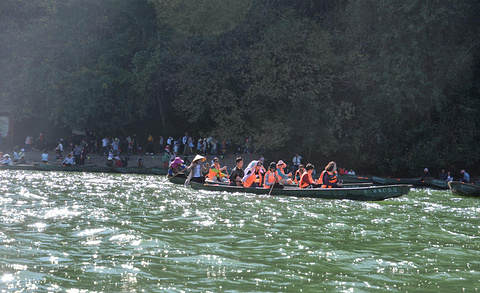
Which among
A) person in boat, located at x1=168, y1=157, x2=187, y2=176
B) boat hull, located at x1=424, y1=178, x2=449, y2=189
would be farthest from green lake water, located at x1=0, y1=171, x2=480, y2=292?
boat hull, located at x1=424, y1=178, x2=449, y2=189

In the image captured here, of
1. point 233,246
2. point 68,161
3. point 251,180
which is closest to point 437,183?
point 251,180

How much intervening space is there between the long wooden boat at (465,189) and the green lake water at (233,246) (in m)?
5.00

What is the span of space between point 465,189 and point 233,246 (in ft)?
50.0

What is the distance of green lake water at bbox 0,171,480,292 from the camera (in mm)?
7965

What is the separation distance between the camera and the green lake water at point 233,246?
26.1ft

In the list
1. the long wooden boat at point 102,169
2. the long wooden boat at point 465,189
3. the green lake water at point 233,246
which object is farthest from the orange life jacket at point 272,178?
the long wooden boat at point 102,169

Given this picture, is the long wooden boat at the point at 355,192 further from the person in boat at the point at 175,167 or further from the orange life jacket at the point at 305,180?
the person in boat at the point at 175,167

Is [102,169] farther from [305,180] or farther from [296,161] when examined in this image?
[305,180]

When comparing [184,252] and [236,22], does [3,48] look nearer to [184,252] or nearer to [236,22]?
[236,22]

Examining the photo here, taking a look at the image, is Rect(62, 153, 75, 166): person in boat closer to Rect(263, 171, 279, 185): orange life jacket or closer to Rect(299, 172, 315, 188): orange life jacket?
Rect(263, 171, 279, 185): orange life jacket

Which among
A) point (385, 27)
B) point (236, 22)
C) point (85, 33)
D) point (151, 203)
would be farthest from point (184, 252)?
point (85, 33)

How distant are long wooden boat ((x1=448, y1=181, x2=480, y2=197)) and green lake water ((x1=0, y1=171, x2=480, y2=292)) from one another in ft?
16.4

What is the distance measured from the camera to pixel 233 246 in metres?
10.4

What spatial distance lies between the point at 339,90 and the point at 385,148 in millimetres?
4775
